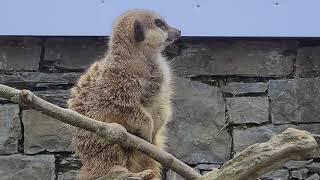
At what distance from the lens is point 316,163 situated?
135 inches

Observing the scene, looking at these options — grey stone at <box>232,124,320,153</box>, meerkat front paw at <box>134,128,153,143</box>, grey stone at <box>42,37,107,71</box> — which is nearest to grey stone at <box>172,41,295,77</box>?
grey stone at <box>232,124,320,153</box>

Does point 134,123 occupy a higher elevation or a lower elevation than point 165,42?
lower

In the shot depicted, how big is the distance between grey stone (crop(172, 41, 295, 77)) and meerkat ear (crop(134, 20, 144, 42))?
3.92 feet

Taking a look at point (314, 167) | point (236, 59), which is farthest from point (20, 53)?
point (314, 167)

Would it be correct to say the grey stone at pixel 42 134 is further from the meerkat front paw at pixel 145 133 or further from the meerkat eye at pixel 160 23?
the meerkat front paw at pixel 145 133

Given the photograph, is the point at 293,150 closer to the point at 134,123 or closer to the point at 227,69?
the point at 134,123

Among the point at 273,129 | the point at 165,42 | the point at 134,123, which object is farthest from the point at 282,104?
the point at 134,123

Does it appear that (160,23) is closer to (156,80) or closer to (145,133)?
(156,80)

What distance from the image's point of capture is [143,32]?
7.43ft

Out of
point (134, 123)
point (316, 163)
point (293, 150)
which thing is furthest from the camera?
point (316, 163)

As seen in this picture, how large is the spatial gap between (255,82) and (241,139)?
10.4 inches

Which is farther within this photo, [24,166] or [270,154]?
[24,166]

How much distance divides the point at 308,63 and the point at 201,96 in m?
0.50

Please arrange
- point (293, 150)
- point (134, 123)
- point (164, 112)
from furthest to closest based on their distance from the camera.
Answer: point (164, 112)
point (134, 123)
point (293, 150)
